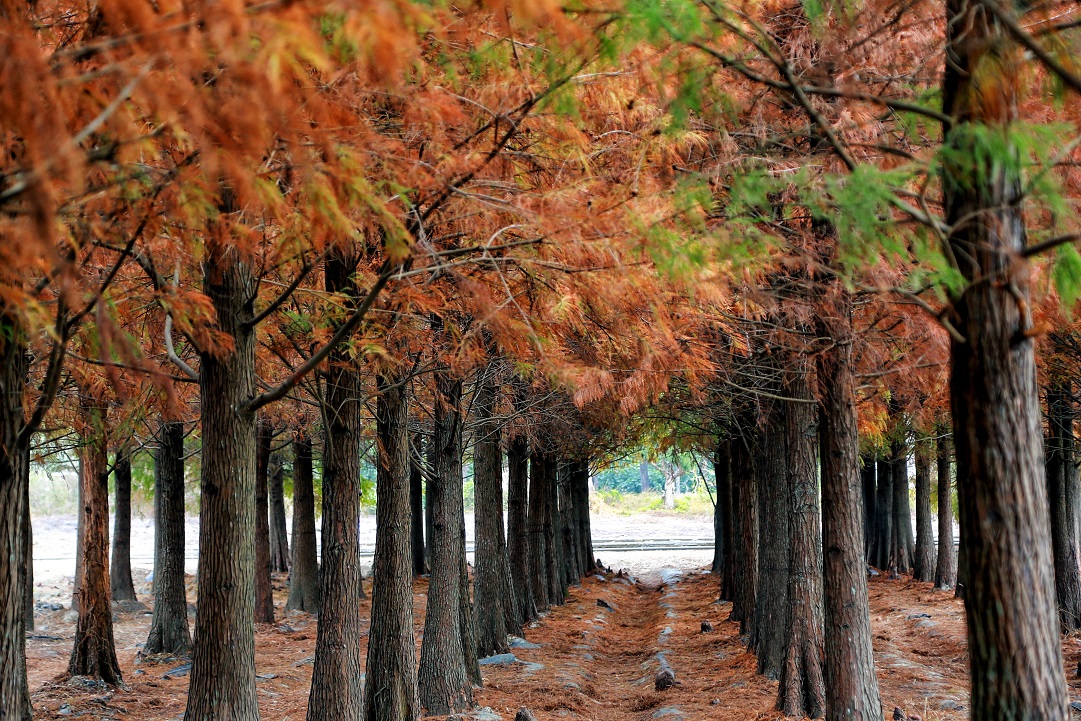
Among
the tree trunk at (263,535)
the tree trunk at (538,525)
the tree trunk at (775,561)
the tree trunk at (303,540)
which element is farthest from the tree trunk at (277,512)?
the tree trunk at (775,561)

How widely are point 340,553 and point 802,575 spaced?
5.65 meters

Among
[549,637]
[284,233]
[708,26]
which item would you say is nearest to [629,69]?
[708,26]

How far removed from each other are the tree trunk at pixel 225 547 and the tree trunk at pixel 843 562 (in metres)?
5.38

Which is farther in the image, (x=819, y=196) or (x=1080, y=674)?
(x=1080, y=674)

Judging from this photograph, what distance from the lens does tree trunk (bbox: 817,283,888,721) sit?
920 centimetres

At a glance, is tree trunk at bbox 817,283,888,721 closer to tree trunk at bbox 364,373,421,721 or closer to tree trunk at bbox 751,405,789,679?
tree trunk at bbox 751,405,789,679

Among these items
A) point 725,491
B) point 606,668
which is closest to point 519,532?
point 606,668

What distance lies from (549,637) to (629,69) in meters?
15.5

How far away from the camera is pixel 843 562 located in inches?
364

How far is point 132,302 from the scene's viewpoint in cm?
787

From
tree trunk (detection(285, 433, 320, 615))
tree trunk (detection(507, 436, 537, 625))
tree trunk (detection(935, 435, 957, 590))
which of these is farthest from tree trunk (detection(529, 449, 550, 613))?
tree trunk (detection(935, 435, 957, 590))

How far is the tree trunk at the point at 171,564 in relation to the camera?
1677 cm

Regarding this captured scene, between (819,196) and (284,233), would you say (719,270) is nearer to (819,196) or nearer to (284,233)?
(819,196)

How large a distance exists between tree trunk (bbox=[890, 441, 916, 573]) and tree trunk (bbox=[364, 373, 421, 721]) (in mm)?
21315
